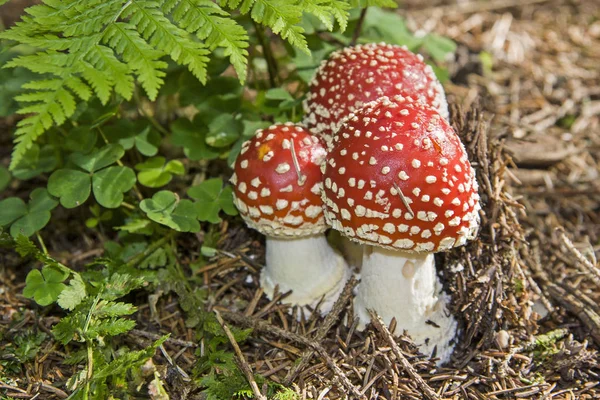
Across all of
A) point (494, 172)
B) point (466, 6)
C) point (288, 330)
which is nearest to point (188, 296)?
point (288, 330)

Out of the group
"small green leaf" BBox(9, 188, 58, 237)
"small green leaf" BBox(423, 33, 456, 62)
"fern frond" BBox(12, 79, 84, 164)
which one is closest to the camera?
"fern frond" BBox(12, 79, 84, 164)

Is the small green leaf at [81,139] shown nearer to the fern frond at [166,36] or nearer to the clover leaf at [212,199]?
the clover leaf at [212,199]

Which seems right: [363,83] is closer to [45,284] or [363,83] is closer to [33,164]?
[45,284]

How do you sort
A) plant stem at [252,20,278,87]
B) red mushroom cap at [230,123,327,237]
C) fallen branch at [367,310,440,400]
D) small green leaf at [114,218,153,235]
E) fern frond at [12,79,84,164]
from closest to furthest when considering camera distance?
fern frond at [12,79,84,164] < fallen branch at [367,310,440,400] < red mushroom cap at [230,123,327,237] < small green leaf at [114,218,153,235] < plant stem at [252,20,278,87]

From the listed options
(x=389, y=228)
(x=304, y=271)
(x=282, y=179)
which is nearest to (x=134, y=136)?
(x=282, y=179)

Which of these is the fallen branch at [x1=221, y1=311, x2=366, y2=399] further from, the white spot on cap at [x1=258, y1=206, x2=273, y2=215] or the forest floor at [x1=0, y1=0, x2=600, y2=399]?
the white spot on cap at [x1=258, y1=206, x2=273, y2=215]

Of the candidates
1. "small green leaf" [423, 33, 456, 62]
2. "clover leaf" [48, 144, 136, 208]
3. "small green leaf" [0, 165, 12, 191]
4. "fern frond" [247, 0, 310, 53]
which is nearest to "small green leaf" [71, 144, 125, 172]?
"clover leaf" [48, 144, 136, 208]
